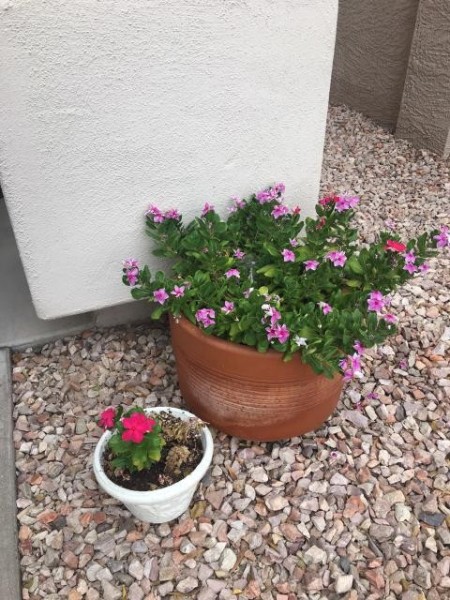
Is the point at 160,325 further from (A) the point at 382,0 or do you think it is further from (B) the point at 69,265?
(A) the point at 382,0

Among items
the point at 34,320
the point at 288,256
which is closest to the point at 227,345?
the point at 288,256

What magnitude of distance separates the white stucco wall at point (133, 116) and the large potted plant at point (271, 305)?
6.6 inches

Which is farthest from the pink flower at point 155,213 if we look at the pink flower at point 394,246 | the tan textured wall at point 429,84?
the tan textured wall at point 429,84

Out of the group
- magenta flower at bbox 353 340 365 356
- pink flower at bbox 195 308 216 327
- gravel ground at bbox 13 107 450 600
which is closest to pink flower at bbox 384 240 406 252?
magenta flower at bbox 353 340 365 356

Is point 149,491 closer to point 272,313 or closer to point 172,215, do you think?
point 272,313

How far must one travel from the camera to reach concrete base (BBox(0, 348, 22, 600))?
167 centimetres

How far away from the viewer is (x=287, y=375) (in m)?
1.78

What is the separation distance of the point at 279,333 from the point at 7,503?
1.12 m

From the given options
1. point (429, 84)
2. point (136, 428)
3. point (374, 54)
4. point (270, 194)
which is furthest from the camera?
point (374, 54)

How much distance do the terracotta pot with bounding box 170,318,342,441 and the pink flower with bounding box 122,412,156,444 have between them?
339 mm

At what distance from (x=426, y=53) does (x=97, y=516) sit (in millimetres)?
3712

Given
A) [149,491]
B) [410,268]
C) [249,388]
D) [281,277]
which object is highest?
[410,268]

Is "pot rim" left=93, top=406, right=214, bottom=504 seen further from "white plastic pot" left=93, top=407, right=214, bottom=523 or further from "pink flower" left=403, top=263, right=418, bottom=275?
"pink flower" left=403, top=263, right=418, bottom=275

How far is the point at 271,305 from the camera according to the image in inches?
69.5
